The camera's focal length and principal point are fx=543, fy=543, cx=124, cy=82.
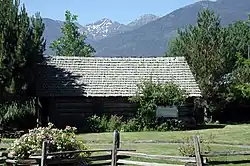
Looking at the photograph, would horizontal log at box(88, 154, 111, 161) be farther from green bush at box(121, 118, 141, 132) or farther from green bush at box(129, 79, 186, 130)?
green bush at box(129, 79, 186, 130)

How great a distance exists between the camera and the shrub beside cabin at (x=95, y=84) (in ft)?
140

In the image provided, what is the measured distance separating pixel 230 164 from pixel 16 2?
25981 mm

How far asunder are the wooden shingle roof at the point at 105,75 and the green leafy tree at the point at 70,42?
37.1 meters

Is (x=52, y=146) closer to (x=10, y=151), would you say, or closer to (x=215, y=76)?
(x=10, y=151)

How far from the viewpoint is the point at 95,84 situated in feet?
144

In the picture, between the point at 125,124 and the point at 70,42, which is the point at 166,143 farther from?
the point at 70,42

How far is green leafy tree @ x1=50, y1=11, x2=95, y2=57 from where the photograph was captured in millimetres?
84312

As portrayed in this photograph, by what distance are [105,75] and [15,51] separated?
8851 millimetres

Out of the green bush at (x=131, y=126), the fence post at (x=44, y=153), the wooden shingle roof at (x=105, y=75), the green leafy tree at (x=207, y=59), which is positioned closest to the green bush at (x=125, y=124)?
the green bush at (x=131, y=126)

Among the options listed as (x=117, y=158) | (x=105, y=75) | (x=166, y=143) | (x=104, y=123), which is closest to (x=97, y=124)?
(x=104, y=123)

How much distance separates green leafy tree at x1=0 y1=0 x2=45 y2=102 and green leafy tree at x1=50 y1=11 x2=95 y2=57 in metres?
42.0

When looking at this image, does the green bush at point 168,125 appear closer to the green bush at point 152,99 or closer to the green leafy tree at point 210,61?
the green bush at point 152,99

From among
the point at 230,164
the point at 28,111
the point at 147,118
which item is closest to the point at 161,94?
the point at 147,118

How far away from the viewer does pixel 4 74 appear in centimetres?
3947
